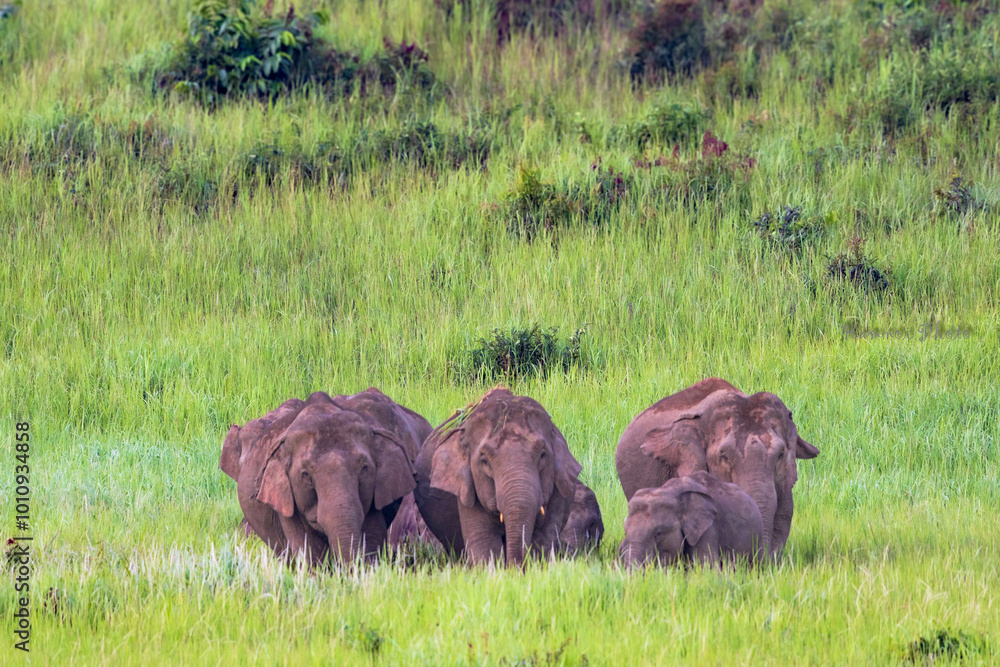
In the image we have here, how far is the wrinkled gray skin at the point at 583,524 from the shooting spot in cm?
853

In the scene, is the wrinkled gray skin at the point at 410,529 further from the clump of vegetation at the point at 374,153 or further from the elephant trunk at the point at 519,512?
the clump of vegetation at the point at 374,153

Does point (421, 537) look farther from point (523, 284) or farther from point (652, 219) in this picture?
point (652, 219)

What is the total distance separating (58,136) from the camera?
1752 centimetres

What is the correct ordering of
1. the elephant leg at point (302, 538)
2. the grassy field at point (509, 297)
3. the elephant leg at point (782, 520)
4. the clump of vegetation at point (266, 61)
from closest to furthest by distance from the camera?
1. the grassy field at point (509, 297)
2. the elephant leg at point (302, 538)
3. the elephant leg at point (782, 520)
4. the clump of vegetation at point (266, 61)

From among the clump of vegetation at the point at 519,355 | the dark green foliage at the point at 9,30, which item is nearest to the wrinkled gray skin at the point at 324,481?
the clump of vegetation at the point at 519,355

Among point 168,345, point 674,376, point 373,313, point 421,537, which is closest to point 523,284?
point 373,313

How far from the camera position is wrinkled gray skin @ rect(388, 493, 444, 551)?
29.0ft

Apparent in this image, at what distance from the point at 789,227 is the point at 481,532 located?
8.51 meters

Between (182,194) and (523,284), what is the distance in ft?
16.4

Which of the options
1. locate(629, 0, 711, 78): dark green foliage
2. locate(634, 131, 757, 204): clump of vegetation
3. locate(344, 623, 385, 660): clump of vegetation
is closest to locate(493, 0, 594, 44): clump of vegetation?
locate(629, 0, 711, 78): dark green foliage

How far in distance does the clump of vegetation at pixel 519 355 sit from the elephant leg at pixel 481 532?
5.00 meters

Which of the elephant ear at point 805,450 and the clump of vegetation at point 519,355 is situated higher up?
the clump of vegetation at point 519,355

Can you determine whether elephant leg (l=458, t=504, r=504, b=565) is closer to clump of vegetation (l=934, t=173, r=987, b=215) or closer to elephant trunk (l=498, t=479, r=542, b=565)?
elephant trunk (l=498, t=479, r=542, b=565)

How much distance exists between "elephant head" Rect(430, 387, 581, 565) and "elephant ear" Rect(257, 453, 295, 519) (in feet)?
3.00
